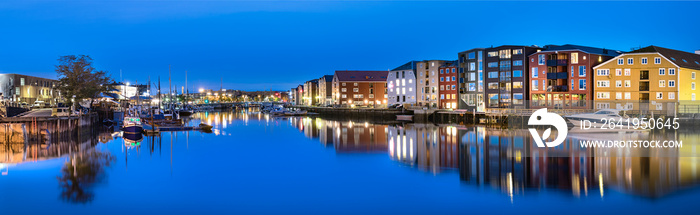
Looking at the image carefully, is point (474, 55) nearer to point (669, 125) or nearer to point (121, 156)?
point (669, 125)

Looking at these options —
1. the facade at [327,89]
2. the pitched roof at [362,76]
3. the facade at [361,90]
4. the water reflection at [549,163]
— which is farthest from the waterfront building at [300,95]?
the water reflection at [549,163]

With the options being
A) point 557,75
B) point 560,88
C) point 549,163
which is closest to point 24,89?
point 549,163

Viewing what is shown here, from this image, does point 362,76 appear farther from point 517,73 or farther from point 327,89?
point 517,73

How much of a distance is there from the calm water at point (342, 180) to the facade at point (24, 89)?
152ft

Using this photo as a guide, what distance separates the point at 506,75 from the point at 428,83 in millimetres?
21898

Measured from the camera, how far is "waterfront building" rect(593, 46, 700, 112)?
54562mm

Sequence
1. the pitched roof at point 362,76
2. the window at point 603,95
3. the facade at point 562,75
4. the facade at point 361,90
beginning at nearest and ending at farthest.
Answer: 1. the window at point 603,95
2. the facade at point 562,75
3. the facade at point 361,90
4. the pitched roof at point 362,76

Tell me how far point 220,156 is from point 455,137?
22.1 metres

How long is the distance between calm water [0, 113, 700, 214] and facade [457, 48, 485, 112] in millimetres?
38397

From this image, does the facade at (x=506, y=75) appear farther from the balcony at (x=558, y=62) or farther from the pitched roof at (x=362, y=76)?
the pitched roof at (x=362, y=76)

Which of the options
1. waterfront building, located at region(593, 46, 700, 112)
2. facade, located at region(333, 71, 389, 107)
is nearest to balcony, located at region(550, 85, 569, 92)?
waterfront building, located at region(593, 46, 700, 112)

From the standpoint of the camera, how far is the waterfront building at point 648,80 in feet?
179

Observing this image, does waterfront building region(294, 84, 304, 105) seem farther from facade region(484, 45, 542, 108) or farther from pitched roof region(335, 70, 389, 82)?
facade region(484, 45, 542, 108)

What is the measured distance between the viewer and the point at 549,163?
26.7 m
